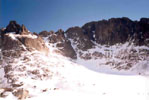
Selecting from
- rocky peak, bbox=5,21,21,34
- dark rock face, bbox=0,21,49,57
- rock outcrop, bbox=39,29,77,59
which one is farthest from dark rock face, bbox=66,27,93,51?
rocky peak, bbox=5,21,21,34

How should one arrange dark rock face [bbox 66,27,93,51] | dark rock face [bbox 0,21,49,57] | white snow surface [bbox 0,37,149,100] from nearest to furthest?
white snow surface [bbox 0,37,149,100] < dark rock face [bbox 0,21,49,57] < dark rock face [bbox 66,27,93,51]

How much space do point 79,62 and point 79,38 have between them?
23.3 metres

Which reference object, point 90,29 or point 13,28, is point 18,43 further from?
point 90,29

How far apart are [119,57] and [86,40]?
2644 centimetres

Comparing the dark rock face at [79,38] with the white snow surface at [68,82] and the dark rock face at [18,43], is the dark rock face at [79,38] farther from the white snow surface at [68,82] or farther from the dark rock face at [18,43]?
the white snow surface at [68,82]

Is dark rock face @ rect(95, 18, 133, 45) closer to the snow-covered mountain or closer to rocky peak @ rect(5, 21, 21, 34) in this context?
the snow-covered mountain

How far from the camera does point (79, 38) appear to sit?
7588cm

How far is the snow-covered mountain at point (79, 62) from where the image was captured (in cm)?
2327

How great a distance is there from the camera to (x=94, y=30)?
78500 mm

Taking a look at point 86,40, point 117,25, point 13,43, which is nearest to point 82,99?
point 13,43

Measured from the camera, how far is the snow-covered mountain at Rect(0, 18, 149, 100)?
23266mm

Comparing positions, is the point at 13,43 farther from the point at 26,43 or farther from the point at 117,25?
the point at 117,25

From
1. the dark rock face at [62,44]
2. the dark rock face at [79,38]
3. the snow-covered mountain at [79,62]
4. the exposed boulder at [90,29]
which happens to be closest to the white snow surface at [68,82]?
the snow-covered mountain at [79,62]

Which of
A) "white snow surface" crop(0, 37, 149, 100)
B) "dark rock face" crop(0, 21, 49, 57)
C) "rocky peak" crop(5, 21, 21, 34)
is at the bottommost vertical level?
"white snow surface" crop(0, 37, 149, 100)
